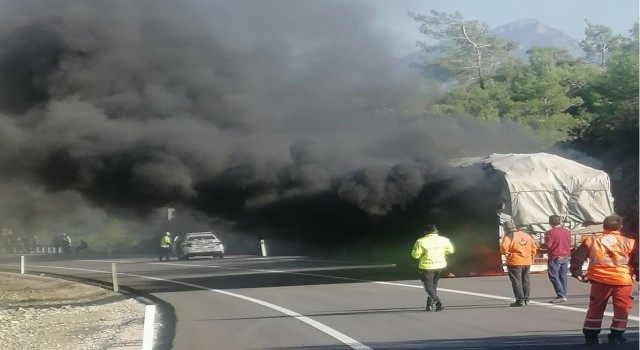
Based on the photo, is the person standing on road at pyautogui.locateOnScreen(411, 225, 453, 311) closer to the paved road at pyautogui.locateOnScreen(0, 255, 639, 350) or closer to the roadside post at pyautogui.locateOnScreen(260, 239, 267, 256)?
the paved road at pyautogui.locateOnScreen(0, 255, 639, 350)

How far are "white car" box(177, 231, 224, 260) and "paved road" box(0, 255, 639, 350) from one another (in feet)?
66.3

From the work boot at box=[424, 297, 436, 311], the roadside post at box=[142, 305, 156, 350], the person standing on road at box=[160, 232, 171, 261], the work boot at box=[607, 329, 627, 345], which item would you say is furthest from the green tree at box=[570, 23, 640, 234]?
the person standing on road at box=[160, 232, 171, 261]

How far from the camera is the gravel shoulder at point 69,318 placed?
16.4m

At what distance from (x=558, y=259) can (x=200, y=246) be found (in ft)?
110

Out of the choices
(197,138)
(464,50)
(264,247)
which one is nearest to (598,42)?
(464,50)

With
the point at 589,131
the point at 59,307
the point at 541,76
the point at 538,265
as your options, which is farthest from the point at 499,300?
the point at 541,76

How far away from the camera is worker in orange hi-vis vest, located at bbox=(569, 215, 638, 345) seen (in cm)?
1134

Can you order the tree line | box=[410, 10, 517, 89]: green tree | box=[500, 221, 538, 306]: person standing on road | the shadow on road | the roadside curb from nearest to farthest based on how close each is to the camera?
the shadow on road < the roadside curb < box=[500, 221, 538, 306]: person standing on road < the tree line < box=[410, 10, 517, 89]: green tree

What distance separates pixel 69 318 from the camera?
21516 millimetres

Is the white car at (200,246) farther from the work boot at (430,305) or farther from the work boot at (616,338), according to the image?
the work boot at (616,338)

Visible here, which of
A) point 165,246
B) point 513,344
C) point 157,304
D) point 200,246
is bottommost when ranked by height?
point 513,344

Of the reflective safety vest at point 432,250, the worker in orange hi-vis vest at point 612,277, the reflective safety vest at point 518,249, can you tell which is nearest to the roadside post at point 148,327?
the reflective safety vest at point 432,250

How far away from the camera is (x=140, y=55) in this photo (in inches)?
912

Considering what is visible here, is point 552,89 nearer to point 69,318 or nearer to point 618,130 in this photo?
point 618,130
